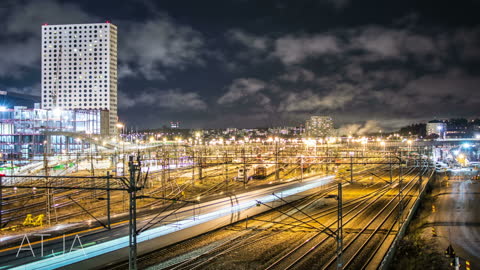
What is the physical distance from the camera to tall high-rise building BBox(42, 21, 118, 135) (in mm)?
76250

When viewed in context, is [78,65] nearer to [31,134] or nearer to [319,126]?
[31,134]

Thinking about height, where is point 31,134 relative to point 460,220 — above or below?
above

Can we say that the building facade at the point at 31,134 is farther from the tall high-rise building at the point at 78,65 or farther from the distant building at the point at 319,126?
the distant building at the point at 319,126

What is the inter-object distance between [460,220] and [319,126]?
102614mm

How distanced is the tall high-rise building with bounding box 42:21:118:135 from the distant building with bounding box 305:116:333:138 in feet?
215

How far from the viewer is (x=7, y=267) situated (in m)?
7.65

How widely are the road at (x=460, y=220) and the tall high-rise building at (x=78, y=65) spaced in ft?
227

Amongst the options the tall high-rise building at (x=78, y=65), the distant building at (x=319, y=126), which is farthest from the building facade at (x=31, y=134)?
the distant building at (x=319, y=126)

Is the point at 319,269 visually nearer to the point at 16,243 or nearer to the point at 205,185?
the point at 16,243

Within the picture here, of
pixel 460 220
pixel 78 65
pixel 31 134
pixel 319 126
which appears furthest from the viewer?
pixel 319 126

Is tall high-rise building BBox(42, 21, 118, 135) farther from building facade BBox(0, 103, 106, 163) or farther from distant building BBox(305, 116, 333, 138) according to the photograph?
distant building BBox(305, 116, 333, 138)

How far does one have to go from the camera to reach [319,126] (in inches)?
4587

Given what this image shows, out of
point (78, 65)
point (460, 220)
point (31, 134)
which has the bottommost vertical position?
point (460, 220)

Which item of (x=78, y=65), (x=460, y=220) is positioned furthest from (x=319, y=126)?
(x=460, y=220)
